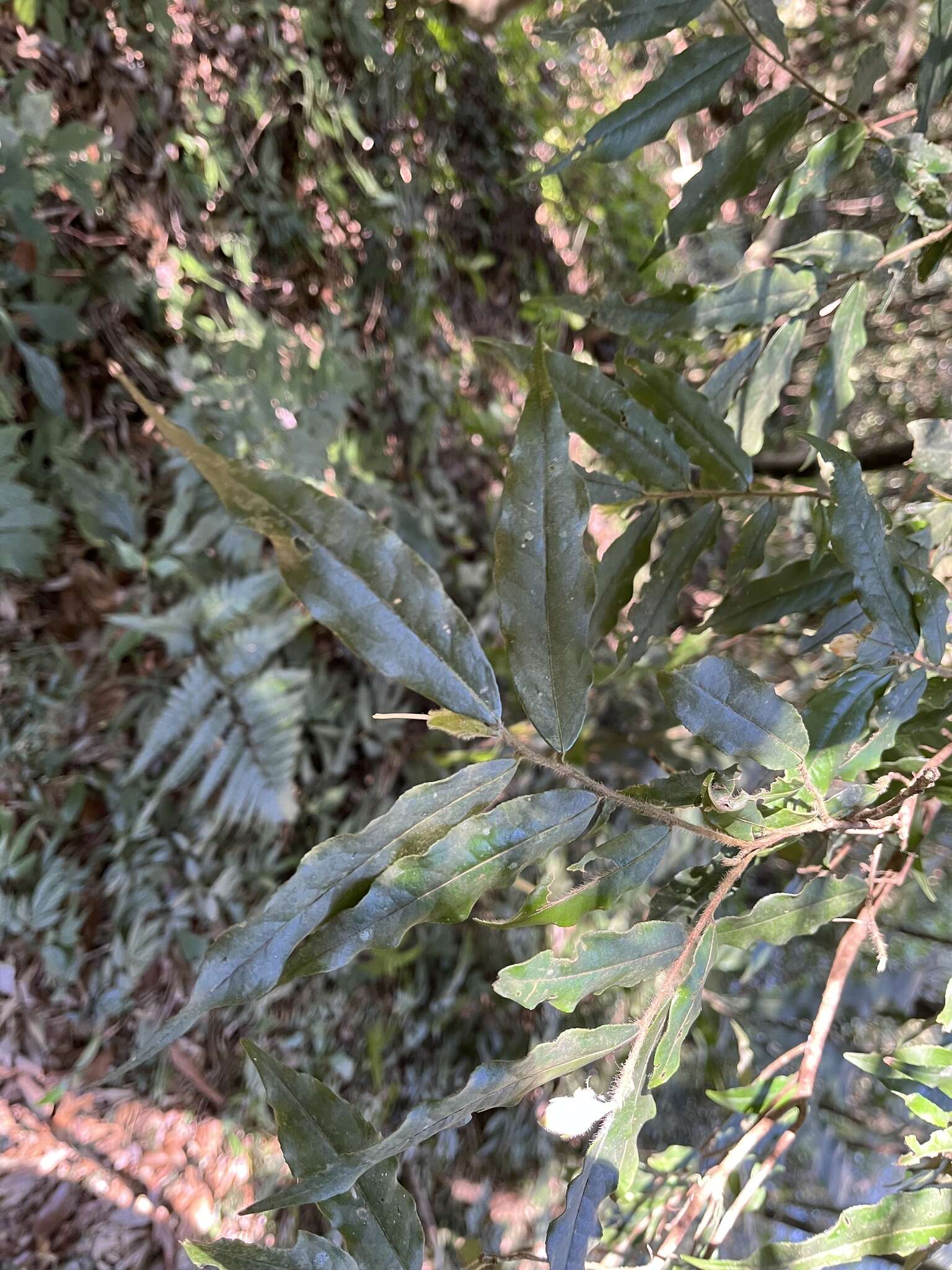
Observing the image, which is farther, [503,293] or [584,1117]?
[503,293]

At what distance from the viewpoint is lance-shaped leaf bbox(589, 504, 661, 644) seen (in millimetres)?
779

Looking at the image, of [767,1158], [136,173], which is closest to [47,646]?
[136,173]

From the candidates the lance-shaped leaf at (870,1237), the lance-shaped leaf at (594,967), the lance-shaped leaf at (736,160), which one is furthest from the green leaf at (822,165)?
the lance-shaped leaf at (870,1237)

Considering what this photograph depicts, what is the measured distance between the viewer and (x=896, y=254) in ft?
2.22

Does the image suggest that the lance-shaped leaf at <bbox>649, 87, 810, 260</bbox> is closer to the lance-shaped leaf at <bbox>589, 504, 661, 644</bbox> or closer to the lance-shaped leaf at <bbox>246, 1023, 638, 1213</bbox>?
the lance-shaped leaf at <bbox>589, 504, 661, 644</bbox>

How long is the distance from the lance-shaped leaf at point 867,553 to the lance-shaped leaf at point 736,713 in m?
0.15

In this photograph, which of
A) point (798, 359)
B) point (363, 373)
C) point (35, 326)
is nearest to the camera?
point (35, 326)

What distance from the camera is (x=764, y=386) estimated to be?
2.65 feet

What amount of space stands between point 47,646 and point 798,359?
1.73 metres

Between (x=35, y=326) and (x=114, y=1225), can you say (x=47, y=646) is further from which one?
(x=114, y=1225)

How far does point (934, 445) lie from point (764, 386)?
20 cm

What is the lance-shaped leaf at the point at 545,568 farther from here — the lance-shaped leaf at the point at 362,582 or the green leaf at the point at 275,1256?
the green leaf at the point at 275,1256

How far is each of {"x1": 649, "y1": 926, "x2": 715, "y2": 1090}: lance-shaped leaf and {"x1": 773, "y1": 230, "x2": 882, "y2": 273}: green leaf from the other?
2.11ft

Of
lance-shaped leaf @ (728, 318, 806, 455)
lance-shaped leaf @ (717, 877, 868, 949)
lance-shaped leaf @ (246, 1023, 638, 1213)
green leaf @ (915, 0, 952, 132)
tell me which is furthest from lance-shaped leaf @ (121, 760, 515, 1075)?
green leaf @ (915, 0, 952, 132)
